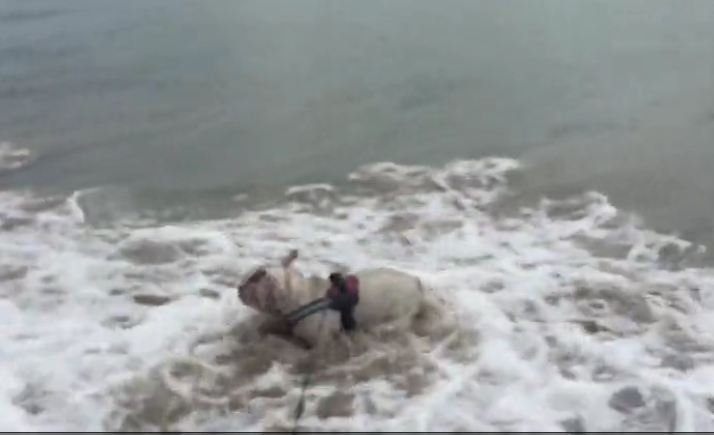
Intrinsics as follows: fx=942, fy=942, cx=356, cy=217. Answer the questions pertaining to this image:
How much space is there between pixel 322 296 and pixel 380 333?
60 cm

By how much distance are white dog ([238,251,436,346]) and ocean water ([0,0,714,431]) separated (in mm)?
220

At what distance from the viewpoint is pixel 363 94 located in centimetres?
1505

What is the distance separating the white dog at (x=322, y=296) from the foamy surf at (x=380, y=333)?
0.18 m

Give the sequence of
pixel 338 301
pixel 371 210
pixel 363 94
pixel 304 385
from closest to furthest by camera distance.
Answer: pixel 304 385 < pixel 338 301 < pixel 371 210 < pixel 363 94

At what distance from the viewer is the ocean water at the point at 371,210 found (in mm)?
7508

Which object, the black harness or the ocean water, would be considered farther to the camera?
the black harness

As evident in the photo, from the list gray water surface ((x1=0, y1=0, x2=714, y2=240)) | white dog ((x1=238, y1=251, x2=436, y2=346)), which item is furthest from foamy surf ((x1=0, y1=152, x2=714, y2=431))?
gray water surface ((x1=0, y1=0, x2=714, y2=240))

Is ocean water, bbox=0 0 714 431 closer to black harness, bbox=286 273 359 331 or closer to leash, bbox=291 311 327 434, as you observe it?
leash, bbox=291 311 327 434

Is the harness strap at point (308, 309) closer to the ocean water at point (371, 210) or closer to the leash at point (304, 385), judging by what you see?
the leash at point (304, 385)

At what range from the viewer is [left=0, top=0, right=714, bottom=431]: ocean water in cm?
751

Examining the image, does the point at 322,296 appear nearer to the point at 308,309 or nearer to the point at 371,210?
the point at 308,309

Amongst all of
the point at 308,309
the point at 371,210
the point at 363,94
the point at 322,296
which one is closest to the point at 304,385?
the point at 308,309

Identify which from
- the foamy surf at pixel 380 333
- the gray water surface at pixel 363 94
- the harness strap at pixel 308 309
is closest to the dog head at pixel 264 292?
the harness strap at pixel 308 309

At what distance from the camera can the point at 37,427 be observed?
23.1 ft
